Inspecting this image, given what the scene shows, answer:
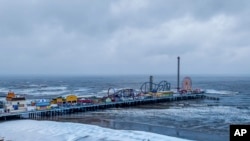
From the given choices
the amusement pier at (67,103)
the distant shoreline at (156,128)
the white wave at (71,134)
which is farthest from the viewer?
the amusement pier at (67,103)

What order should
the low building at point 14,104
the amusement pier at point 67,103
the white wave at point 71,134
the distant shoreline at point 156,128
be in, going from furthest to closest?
1. the amusement pier at point 67,103
2. the low building at point 14,104
3. the distant shoreline at point 156,128
4. the white wave at point 71,134

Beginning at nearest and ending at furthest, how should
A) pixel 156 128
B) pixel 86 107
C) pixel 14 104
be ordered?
pixel 156 128, pixel 14 104, pixel 86 107

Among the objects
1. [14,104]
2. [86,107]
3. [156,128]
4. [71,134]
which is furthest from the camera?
[86,107]

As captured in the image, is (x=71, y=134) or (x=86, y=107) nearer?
(x=71, y=134)

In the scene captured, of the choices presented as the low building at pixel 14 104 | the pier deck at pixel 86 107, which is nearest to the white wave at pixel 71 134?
the pier deck at pixel 86 107

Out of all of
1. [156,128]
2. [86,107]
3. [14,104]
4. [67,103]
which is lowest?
[156,128]

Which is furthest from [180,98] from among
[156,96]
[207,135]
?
[207,135]

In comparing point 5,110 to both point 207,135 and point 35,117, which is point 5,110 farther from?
point 207,135

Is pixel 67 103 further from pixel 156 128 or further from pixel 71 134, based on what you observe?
pixel 71 134

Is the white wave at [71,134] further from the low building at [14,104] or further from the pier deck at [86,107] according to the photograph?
the low building at [14,104]

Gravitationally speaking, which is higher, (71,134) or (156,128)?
(71,134)

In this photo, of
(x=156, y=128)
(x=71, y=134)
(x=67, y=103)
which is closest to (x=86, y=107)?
(x=67, y=103)
